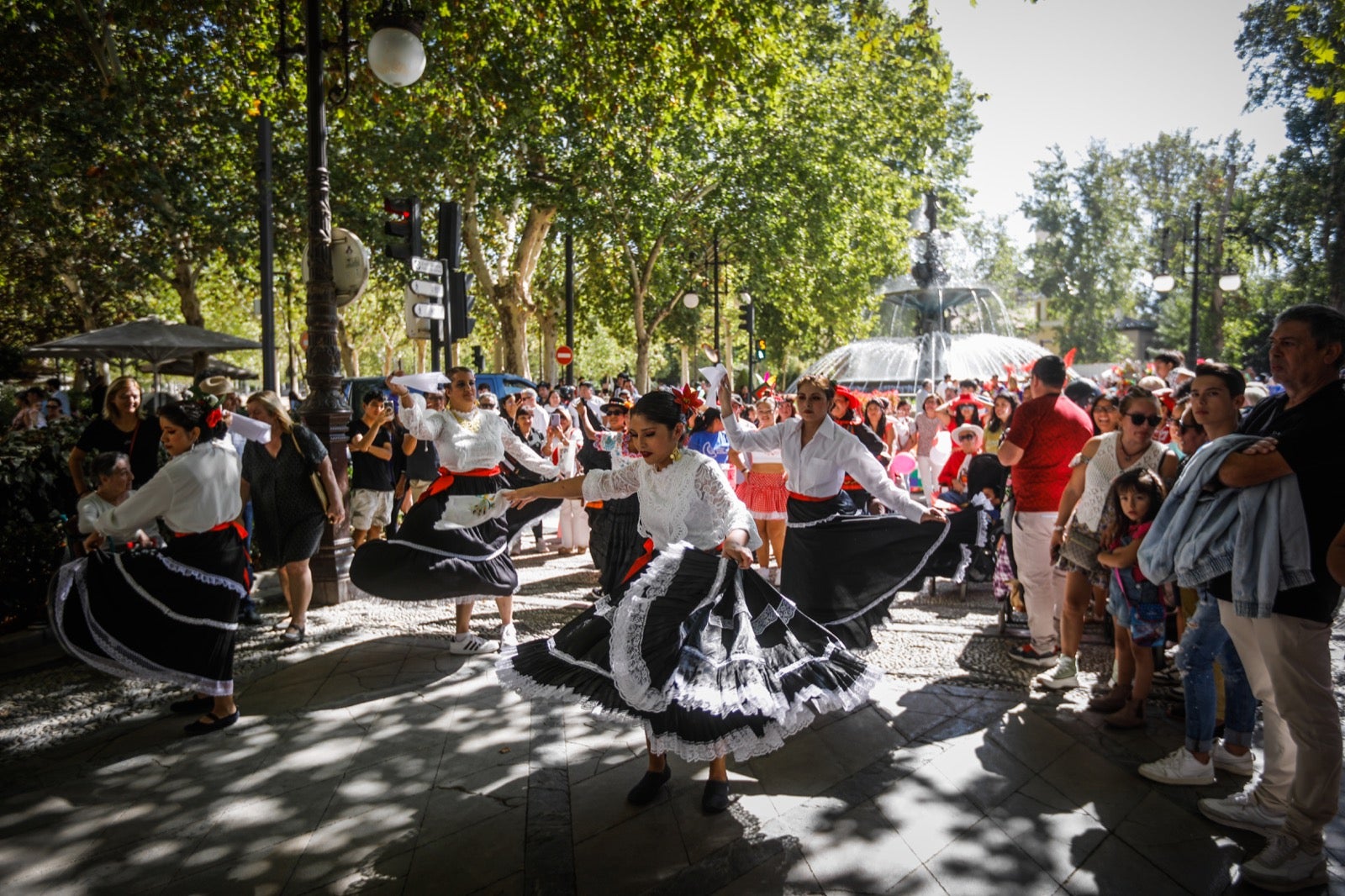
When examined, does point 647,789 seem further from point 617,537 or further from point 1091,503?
point 1091,503

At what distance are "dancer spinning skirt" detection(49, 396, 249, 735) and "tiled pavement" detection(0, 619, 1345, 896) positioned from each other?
447 millimetres

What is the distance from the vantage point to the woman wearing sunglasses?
15.9 ft

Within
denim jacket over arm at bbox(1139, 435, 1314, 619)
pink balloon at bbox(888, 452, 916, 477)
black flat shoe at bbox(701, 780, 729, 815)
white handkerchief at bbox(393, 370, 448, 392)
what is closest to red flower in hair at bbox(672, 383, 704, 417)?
black flat shoe at bbox(701, 780, 729, 815)

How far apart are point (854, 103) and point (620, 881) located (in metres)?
27.1

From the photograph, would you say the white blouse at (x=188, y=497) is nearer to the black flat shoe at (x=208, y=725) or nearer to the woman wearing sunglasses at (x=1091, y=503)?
the black flat shoe at (x=208, y=725)

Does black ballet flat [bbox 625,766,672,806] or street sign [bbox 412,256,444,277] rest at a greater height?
street sign [bbox 412,256,444,277]

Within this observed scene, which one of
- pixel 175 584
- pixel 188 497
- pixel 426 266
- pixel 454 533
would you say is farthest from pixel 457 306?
pixel 175 584

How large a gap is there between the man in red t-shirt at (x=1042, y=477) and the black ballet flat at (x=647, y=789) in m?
3.01

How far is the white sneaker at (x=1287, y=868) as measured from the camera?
313 cm

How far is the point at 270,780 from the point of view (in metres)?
4.16

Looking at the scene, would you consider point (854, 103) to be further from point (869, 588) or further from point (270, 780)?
point (270, 780)

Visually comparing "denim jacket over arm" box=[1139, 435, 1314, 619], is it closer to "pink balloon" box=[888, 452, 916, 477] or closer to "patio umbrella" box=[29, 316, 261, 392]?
"pink balloon" box=[888, 452, 916, 477]

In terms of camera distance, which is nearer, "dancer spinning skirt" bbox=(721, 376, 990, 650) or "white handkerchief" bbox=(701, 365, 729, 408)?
"dancer spinning skirt" bbox=(721, 376, 990, 650)

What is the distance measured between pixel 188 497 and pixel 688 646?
A: 118 inches
